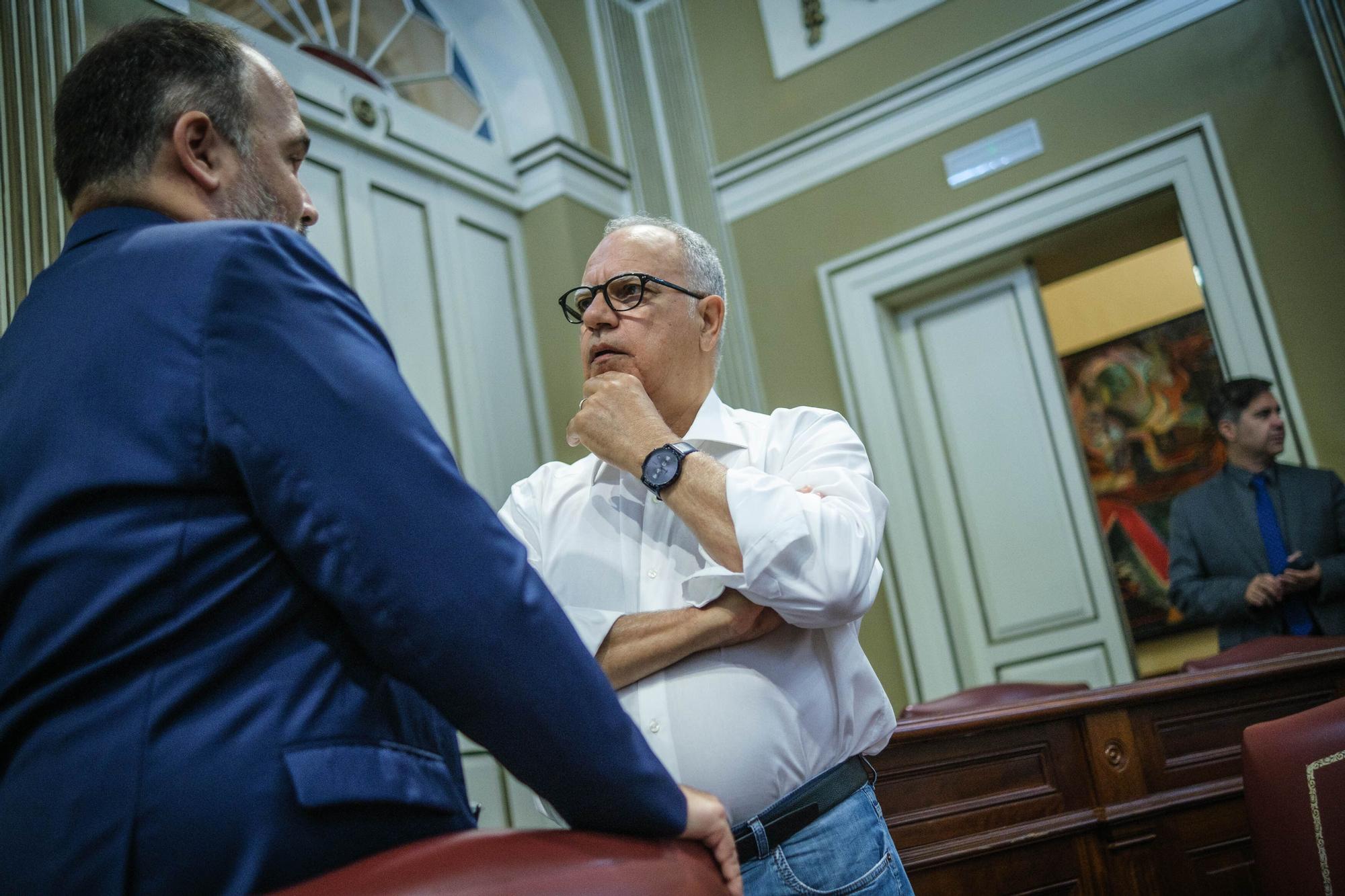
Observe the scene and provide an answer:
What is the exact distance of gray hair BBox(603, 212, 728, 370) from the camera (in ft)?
5.33

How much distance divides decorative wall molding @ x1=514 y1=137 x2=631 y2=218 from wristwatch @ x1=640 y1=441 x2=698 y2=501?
3.67 m

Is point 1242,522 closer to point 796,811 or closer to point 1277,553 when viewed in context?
point 1277,553

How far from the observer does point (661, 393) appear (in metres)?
1.55

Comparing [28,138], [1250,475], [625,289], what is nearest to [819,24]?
[1250,475]

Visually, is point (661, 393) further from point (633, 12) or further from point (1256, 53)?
point (633, 12)

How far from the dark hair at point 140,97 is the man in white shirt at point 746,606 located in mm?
580

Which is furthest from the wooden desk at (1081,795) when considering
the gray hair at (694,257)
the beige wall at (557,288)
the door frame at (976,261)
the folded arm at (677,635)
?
the beige wall at (557,288)

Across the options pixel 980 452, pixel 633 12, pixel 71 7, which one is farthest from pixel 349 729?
pixel 633 12

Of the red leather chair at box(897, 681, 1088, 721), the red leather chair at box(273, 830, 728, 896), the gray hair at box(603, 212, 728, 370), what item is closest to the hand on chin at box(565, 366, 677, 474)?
the gray hair at box(603, 212, 728, 370)

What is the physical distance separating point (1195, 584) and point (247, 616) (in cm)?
359

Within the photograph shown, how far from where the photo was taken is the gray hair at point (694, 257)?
162 centimetres

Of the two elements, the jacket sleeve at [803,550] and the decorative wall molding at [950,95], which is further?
the decorative wall molding at [950,95]

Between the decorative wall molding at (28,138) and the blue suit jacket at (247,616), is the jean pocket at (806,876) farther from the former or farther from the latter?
the decorative wall molding at (28,138)

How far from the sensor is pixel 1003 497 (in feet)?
15.2
